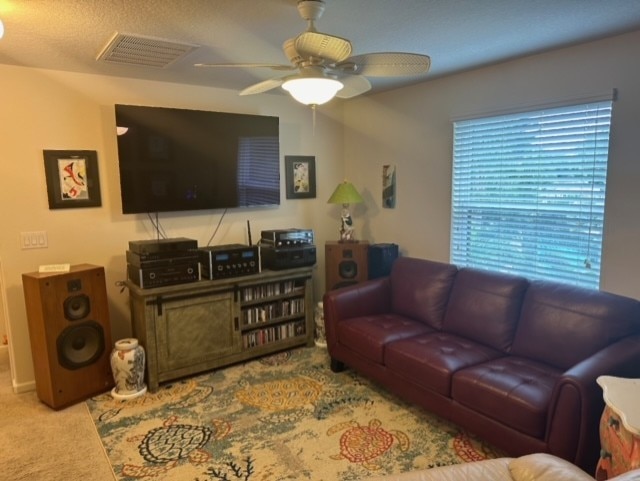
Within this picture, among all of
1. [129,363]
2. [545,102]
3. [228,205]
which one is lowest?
[129,363]

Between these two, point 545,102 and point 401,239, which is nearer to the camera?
point 545,102

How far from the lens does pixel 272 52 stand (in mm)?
2836

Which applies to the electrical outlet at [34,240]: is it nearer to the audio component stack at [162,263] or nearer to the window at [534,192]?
the audio component stack at [162,263]

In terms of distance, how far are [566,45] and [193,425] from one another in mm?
3448

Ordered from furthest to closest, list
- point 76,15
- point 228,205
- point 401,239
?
point 401,239, point 228,205, point 76,15

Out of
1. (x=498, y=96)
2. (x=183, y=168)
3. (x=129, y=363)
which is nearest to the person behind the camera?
(x=129, y=363)

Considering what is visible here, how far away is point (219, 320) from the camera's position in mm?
3494

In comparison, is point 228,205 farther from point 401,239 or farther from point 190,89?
point 401,239

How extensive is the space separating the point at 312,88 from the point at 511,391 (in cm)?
183

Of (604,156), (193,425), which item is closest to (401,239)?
(604,156)

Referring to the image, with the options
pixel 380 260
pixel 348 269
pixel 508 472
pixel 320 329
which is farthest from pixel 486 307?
pixel 320 329

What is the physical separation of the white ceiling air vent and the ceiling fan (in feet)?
2.31

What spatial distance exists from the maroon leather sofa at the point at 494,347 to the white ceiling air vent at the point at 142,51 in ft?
6.86

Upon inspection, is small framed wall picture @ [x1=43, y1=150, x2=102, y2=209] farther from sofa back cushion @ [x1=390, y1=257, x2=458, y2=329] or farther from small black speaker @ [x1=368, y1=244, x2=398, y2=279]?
sofa back cushion @ [x1=390, y1=257, x2=458, y2=329]
